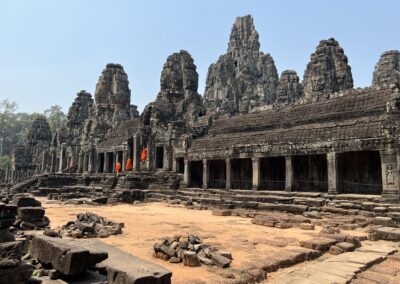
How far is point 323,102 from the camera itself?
837 inches

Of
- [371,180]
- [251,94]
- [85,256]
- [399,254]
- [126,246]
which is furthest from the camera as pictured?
[251,94]

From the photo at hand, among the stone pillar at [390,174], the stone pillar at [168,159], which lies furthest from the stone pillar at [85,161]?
the stone pillar at [390,174]

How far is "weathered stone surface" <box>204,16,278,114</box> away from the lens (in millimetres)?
69312

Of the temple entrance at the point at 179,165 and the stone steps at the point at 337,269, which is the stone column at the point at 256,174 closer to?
the temple entrance at the point at 179,165

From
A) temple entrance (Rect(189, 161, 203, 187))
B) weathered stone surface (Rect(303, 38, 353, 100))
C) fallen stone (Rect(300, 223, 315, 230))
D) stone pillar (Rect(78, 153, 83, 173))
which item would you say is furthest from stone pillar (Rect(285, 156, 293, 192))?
stone pillar (Rect(78, 153, 83, 173))

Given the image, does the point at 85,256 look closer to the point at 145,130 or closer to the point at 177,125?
the point at 177,125

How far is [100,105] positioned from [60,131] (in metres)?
7.28

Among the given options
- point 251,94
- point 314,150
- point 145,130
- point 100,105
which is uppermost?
point 251,94

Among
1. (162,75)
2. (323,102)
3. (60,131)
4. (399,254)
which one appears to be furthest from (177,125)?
(60,131)

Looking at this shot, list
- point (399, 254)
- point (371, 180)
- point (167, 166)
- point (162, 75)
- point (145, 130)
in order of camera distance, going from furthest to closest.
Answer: point (162, 75), point (145, 130), point (167, 166), point (371, 180), point (399, 254)

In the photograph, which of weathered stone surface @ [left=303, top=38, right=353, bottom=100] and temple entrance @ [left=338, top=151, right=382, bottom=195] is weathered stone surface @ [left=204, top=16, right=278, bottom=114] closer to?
weathered stone surface @ [left=303, top=38, right=353, bottom=100]

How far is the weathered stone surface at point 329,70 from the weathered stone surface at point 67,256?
29730 millimetres

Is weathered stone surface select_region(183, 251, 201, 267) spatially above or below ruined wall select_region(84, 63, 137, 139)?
below

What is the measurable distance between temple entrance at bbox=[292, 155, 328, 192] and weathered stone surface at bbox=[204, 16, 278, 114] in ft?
139
